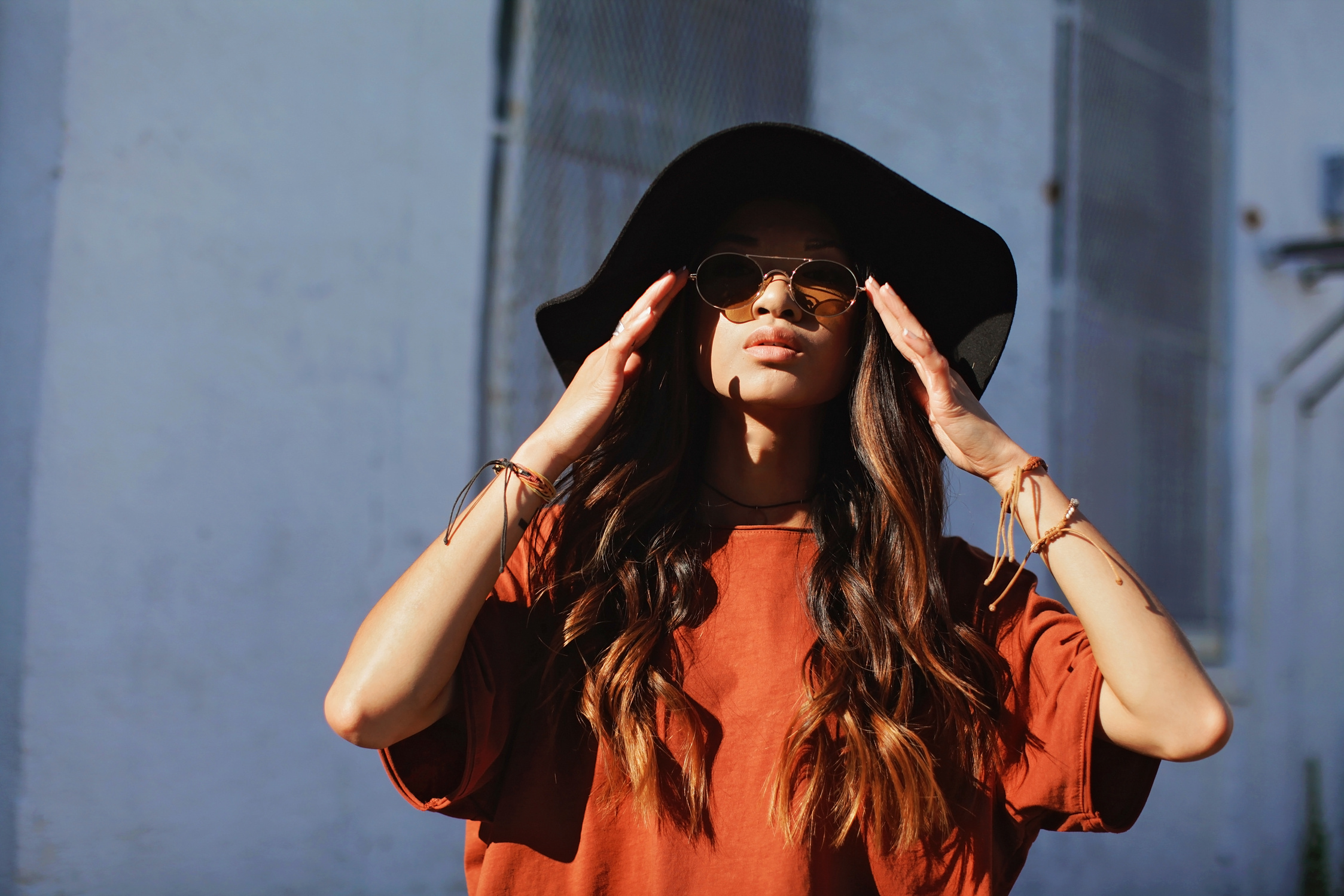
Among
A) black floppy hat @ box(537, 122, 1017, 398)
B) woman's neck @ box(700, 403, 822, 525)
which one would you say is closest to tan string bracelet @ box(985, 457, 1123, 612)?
black floppy hat @ box(537, 122, 1017, 398)

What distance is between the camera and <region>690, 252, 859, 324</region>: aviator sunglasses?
1.82 metres

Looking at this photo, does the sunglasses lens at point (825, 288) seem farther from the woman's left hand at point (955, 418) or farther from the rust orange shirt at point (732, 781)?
the rust orange shirt at point (732, 781)

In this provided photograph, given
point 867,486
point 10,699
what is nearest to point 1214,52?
point 867,486

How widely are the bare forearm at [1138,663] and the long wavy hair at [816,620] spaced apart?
185mm

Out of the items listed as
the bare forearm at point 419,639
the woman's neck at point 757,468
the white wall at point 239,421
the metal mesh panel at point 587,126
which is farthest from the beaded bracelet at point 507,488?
the metal mesh panel at point 587,126

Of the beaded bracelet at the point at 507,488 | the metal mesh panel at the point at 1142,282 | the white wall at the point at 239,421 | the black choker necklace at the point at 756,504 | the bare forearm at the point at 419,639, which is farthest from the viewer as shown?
the metal mesh panel at the point at 1142,282

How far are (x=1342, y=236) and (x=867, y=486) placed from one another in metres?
5.91

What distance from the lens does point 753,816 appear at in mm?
1605

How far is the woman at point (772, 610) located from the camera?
60.7 inches

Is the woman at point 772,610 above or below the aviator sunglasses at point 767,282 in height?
below

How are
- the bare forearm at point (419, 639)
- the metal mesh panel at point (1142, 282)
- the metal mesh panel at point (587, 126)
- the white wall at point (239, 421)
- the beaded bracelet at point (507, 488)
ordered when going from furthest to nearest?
the metal mesh panel at point (1142, 282), the metal mesh panel at point (587, 126), the white wall at point (239, 421), the beaded bracelet at point (507, 488), the bare forearm at point (419, 639)

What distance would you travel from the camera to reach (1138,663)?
1.49 metres

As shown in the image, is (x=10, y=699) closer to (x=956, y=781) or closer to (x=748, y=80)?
(x=956, y=781)

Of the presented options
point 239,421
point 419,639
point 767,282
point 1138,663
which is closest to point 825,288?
point 767,282
